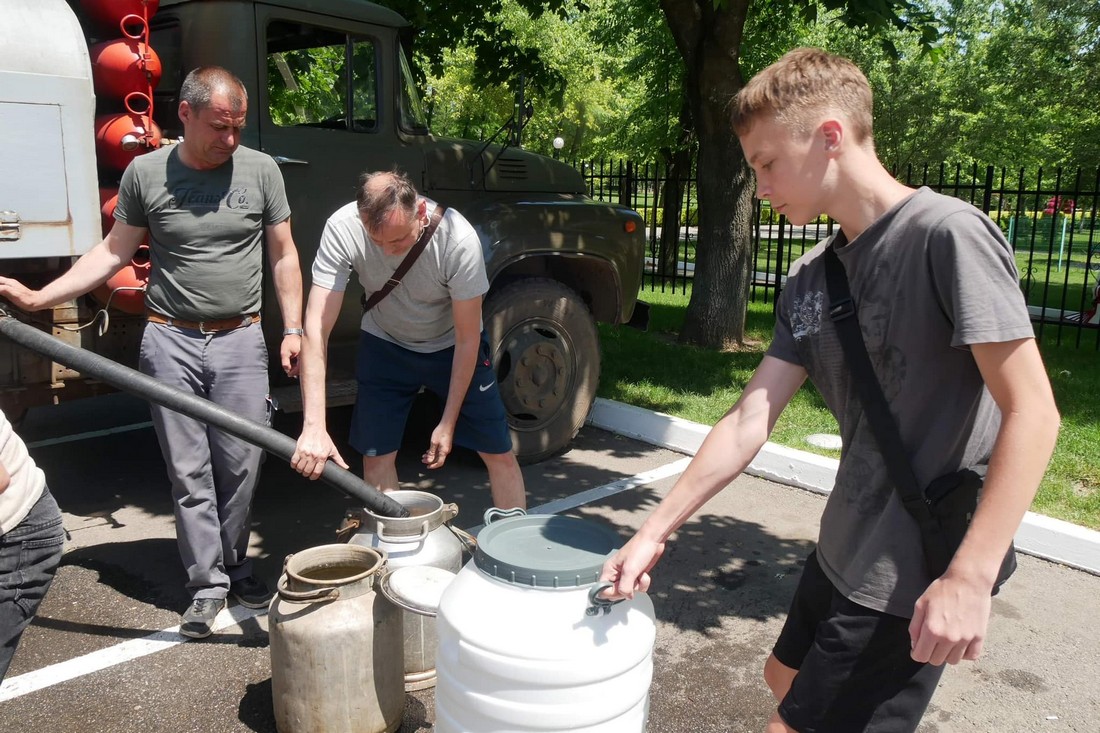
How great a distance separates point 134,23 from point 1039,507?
188 inches

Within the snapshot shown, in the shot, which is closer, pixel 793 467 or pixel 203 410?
pixel 203 410

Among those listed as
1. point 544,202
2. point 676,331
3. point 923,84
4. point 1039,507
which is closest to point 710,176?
point 676,331

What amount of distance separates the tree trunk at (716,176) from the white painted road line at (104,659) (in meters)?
5.75

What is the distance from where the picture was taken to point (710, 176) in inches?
329

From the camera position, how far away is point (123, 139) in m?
3.85

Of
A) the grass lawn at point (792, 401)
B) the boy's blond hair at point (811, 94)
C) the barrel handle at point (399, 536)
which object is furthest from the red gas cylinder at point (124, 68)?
the grass lawn at point (792, 401)

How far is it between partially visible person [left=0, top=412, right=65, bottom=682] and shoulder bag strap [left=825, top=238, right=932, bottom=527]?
1874 millimetres

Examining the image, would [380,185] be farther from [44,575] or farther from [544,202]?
[544,202]

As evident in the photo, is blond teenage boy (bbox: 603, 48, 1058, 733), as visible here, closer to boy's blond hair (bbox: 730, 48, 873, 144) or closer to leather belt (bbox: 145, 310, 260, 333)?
boy's blond hair (bbox: 730, 48, 873, 144)

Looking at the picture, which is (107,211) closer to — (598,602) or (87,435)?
(87,435)

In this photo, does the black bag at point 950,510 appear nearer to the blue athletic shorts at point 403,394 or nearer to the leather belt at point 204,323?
the blue athletic shorts at point 403,394

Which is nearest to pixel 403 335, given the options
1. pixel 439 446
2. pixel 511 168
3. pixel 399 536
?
pixel 439 446

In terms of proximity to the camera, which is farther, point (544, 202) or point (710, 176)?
point (710, 176)

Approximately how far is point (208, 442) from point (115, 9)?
1.89 metres
